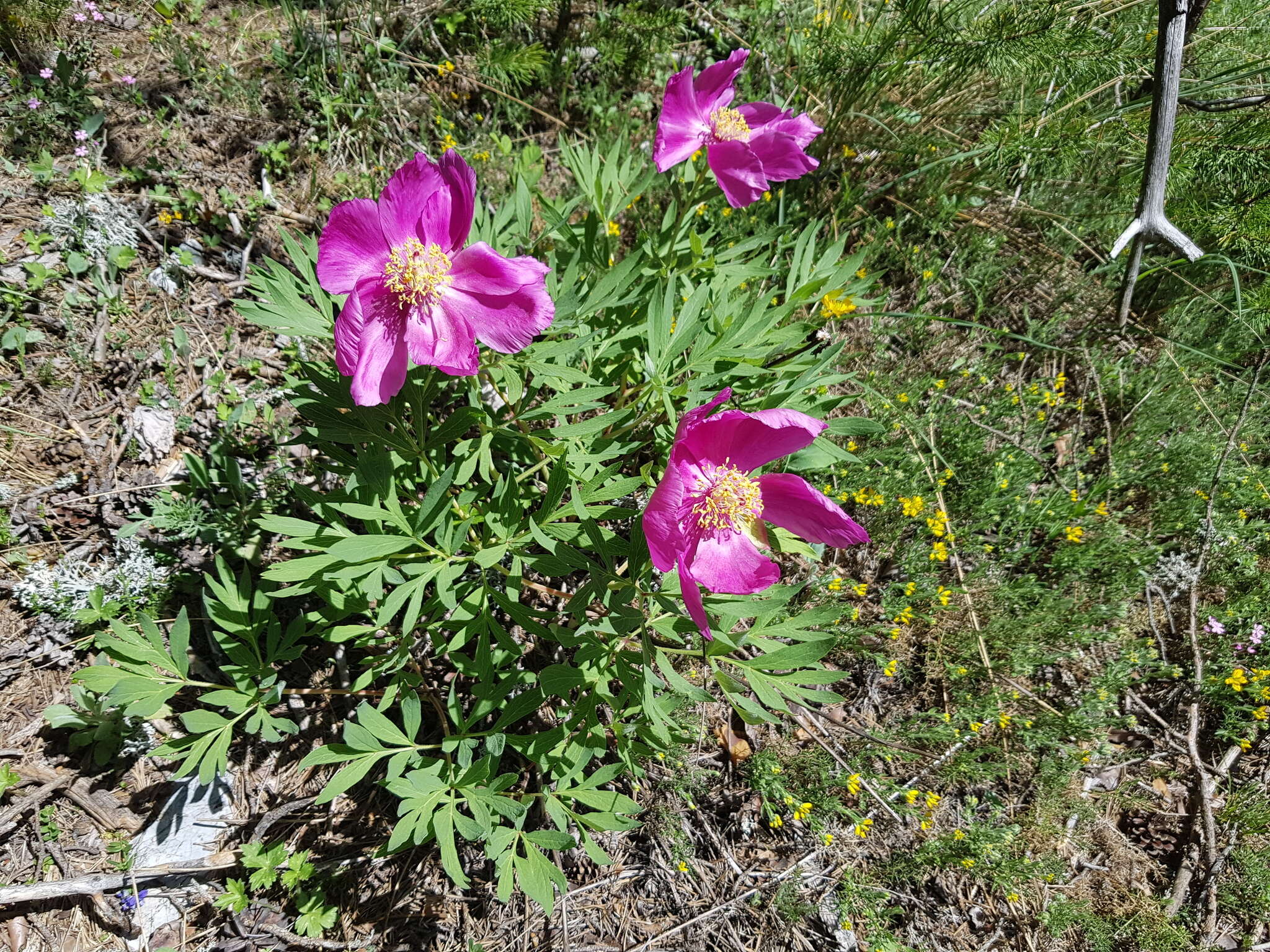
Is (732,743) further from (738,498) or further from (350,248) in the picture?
(350,248)

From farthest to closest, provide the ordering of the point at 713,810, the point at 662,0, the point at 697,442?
the point at 662,0 < the point at 713,810 < the point at 697,442

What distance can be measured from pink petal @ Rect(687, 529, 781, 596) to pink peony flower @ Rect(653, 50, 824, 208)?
947 millimetres

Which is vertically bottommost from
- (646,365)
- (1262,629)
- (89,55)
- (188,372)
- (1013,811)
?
(1013,811)

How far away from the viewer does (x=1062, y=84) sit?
355 cm

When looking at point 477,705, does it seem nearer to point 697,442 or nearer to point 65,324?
point 697,442

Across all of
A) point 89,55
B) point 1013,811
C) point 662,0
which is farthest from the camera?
point 662,0

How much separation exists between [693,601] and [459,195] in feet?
3.45

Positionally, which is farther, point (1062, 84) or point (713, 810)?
point (1062, 84)

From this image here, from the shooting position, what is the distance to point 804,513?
1.78 m

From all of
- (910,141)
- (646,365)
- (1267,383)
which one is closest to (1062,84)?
(910,141)

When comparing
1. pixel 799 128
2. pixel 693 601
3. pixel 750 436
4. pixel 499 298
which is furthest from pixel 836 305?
pixel 693 601

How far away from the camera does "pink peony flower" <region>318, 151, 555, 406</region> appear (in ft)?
5.03

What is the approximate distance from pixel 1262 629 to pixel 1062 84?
275 centimetres

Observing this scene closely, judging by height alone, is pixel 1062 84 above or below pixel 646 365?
above
